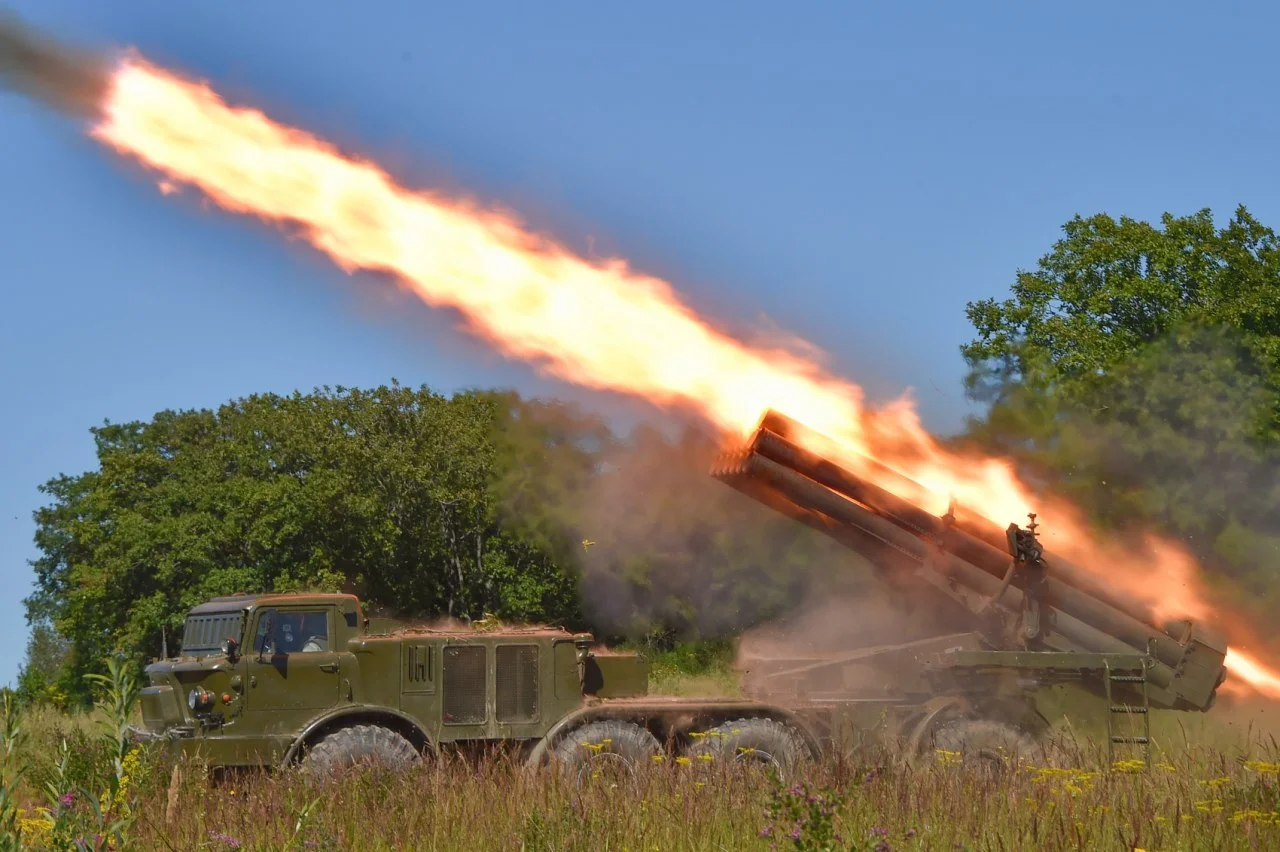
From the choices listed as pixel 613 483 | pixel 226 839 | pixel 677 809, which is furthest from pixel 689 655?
pixel 226 839

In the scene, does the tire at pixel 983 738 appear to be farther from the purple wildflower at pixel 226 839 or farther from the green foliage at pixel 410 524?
the purple wildflower at pixel 226 839

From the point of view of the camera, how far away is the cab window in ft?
51.1

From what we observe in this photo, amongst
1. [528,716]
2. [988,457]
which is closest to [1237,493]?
[988,457]

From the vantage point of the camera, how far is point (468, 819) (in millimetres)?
9898

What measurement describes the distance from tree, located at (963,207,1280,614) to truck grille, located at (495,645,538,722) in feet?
37.8

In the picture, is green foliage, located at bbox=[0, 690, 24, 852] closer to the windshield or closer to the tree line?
the windshield

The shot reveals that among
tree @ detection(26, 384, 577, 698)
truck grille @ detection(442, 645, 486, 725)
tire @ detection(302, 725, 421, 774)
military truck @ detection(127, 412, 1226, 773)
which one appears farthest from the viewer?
tree @ detection(26, 384, 577, 698)

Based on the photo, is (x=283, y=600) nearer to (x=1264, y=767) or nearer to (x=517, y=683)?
(x=517, y=683)

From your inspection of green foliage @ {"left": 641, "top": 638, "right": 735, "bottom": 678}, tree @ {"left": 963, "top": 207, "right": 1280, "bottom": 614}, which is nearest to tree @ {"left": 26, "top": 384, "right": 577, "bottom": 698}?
green foliage @ {"left": 641, "top": 638, "right": 735, "bottom": 678}

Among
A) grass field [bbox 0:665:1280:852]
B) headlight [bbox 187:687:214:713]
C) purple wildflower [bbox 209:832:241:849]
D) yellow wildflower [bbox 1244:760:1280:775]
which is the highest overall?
headlight [bbox 187:687:214:713]

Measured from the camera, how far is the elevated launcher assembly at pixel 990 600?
52.6 ft

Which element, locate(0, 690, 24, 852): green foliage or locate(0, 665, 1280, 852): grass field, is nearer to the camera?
locate(0, 690, 24, 852): green foliage

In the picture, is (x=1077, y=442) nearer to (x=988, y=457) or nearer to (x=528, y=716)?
(x=988, y=457)

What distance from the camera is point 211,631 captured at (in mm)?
16094
